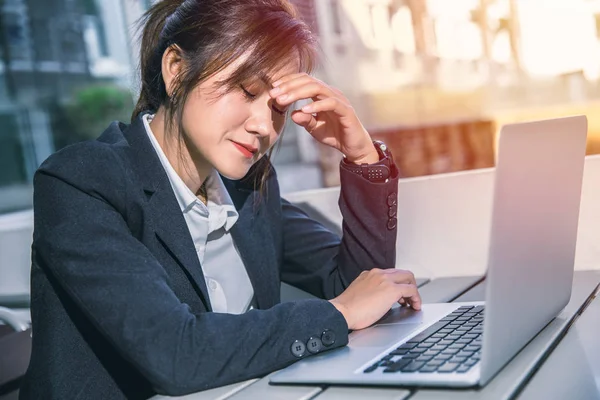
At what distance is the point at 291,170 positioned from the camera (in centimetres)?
287

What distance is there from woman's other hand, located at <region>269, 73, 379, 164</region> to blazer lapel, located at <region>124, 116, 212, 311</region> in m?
0.23

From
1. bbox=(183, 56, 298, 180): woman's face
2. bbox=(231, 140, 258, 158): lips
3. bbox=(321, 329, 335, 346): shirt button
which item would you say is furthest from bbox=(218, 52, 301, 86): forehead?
bbox=(321, 329, 335, 346): shirt button

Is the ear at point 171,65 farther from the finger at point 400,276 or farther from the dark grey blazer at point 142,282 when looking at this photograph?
the finger at point 400,276

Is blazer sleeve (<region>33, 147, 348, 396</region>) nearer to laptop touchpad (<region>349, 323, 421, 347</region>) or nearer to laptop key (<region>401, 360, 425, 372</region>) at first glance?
laptop touchpad (<region>349, 323, 421, 347</region>)

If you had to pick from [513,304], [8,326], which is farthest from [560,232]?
[8,326]

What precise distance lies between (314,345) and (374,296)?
0.19m

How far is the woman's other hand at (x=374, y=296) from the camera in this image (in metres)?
1.09

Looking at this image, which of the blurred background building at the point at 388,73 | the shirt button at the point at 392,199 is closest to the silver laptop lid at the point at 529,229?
the shirt button at the point at 392,199

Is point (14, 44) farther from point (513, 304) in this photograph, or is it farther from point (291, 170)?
point (513, 304)

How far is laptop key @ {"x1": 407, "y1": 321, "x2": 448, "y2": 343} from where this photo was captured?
37.6 inches

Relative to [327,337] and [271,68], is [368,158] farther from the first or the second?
[327,337]

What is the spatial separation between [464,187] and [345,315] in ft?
2.40

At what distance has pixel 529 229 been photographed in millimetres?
817

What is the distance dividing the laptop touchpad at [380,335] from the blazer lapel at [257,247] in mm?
404
